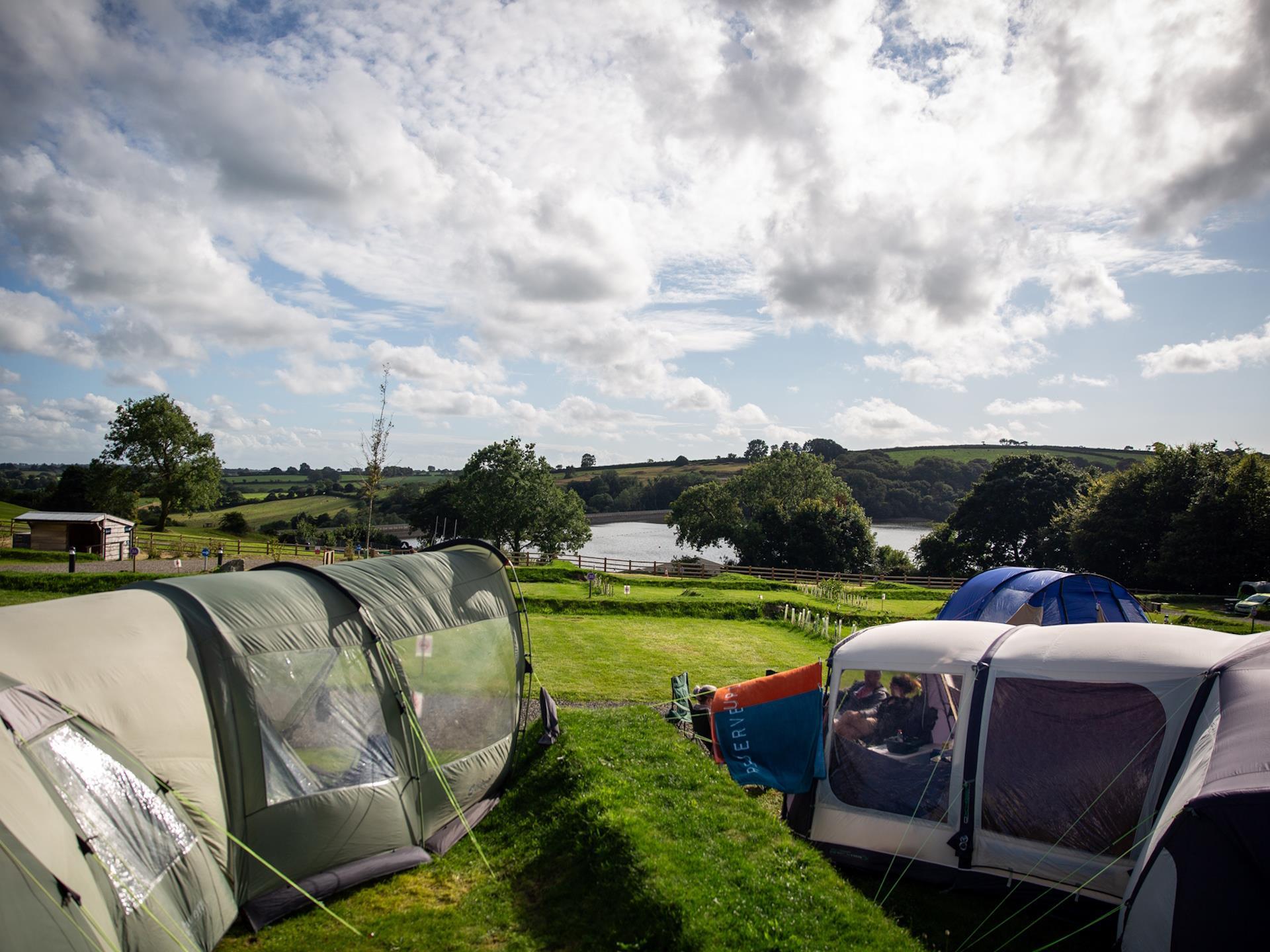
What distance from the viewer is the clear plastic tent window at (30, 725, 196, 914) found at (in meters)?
4.60

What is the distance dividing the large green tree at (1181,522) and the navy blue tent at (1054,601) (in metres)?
28.2

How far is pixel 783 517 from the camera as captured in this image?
5178 centimetres

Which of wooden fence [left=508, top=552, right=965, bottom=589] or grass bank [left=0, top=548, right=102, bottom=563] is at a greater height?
grass bank [left=0, top=548, right=102, bottom=563]

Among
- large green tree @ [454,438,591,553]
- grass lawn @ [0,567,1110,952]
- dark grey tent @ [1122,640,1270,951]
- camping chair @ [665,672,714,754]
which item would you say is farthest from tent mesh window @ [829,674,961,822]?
large green tree @ [454,438,591,553]

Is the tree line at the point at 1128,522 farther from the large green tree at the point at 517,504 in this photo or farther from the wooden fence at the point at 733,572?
the large green tree at the point at 517,504

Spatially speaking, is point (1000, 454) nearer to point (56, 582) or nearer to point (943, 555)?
point (943, 555)

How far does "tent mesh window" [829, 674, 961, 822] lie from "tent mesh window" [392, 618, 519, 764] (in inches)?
145

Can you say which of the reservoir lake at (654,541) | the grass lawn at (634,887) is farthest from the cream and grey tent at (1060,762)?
the reservoir lake at (654,541)

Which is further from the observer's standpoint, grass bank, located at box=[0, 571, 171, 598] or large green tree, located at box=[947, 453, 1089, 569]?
large green tree, located at box=[947, 453, 1089, 569]

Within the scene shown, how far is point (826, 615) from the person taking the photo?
2527 cm

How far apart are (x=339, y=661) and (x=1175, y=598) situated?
37.3 metres

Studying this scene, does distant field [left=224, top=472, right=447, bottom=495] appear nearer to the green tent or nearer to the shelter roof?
the shelter roof

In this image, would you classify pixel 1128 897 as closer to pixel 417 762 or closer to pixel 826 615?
pixel 417 762

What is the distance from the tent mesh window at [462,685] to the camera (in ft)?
24.7
